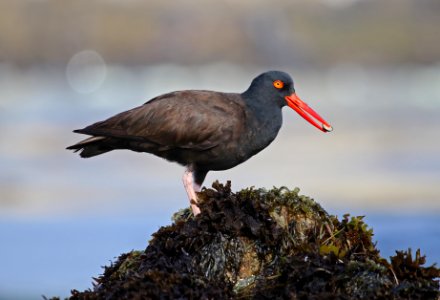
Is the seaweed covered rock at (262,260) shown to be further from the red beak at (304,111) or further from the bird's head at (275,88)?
the red beak at (304,111)

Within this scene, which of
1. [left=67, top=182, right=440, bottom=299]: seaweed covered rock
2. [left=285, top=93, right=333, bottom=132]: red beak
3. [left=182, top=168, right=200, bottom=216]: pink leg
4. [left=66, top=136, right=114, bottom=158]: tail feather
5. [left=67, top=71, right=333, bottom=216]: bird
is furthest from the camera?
[left=285, top=93, right=333, bottom=132]: red beak

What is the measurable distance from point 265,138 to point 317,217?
2.00 m

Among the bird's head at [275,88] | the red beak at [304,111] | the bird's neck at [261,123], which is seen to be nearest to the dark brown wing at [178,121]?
the bird's neck at [261,123]

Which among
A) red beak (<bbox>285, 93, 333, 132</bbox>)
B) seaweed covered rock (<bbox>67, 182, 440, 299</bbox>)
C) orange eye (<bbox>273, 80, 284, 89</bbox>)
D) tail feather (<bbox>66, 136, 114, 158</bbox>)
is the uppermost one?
orange eye (<bbox>273, 80, 284, 89</bbox>)

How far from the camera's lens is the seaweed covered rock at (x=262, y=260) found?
240 inches

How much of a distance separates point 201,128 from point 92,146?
1.06 meters

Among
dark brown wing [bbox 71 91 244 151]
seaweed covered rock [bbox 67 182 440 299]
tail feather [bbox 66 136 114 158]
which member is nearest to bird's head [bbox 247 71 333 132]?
dark brown wing [bbox 71 91 244 151]

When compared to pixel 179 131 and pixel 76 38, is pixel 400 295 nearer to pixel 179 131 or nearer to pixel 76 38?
pixel 179 131

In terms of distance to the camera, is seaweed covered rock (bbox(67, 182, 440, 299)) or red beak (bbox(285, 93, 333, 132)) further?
red beak (bbox(285, 93, 333, 132))

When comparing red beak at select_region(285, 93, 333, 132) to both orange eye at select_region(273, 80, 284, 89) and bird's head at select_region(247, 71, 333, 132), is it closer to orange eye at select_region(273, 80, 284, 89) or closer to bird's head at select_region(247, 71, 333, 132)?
bird's head at select_region(247, 71, 333, 132)

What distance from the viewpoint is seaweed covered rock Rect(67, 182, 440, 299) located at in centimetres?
611

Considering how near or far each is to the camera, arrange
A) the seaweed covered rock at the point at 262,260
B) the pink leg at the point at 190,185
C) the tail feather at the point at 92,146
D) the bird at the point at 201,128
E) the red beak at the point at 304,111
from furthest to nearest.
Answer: the red beak at the point at 304,111
the tail feather at the point at 92,146
the bird at the point at 201,128
the pink leg at the point at 190,185
the seaweed covered rock at the point at 262,260

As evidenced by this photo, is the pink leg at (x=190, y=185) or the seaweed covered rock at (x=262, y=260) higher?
the pink leg at (x=190, y=185)

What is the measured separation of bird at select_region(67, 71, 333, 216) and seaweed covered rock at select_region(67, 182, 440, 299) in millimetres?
1654
